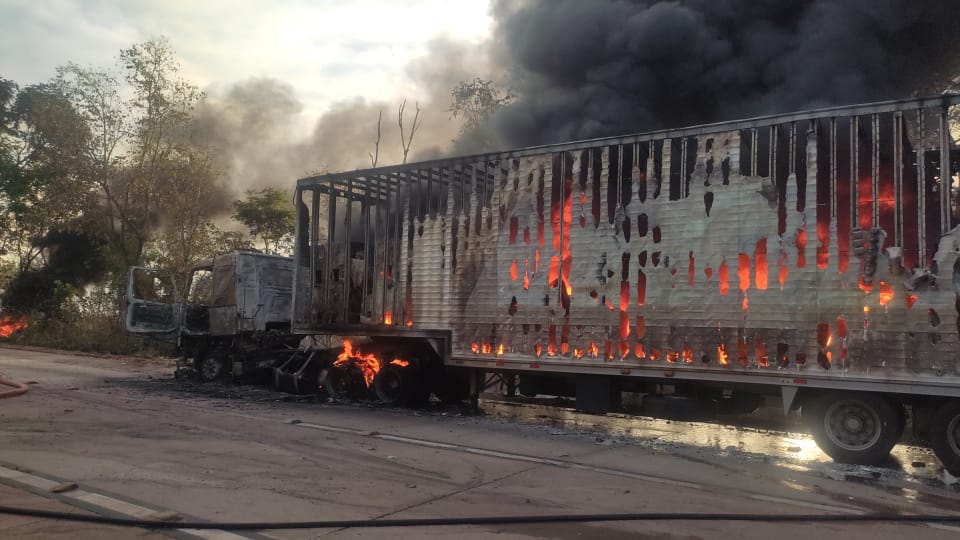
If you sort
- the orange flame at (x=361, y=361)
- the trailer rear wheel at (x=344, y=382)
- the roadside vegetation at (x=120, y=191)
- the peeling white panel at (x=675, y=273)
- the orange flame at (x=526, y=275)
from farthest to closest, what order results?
the roadside vegetation at (x=120, y=191)
the trailer rear wheel at (x=344, y=382)
the orange flame at (x=361, y=361)
the orange flame at (x=526, y=275)
the peeling white panel at (x=675, y=273)

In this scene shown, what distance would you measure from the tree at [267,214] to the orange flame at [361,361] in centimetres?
1814

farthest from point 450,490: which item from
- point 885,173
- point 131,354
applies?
point 131,354

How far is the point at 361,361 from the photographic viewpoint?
11797mm

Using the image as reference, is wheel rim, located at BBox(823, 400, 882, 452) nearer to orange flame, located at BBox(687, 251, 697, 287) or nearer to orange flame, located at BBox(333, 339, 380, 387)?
orange flame, located at BBox(687, 251, 697, 287)

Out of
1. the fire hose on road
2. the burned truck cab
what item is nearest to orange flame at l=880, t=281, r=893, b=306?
the burned truck cab

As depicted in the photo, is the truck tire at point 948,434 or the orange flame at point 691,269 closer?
the truck tire at point 948,434

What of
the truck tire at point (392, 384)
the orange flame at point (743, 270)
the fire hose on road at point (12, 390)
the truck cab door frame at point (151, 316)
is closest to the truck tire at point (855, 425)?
the orange flame at point (743, 270)

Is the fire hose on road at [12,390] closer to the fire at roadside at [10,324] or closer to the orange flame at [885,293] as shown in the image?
the orange flame at [885,293]

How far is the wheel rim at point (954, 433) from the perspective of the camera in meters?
6.55

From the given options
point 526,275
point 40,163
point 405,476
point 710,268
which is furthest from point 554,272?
point 40,163

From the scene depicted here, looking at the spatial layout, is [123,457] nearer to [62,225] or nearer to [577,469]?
[577,469]

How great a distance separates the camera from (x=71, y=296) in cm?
3130

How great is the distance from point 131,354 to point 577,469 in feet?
71.9

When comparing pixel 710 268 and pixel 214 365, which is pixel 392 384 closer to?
pixel 214 365
